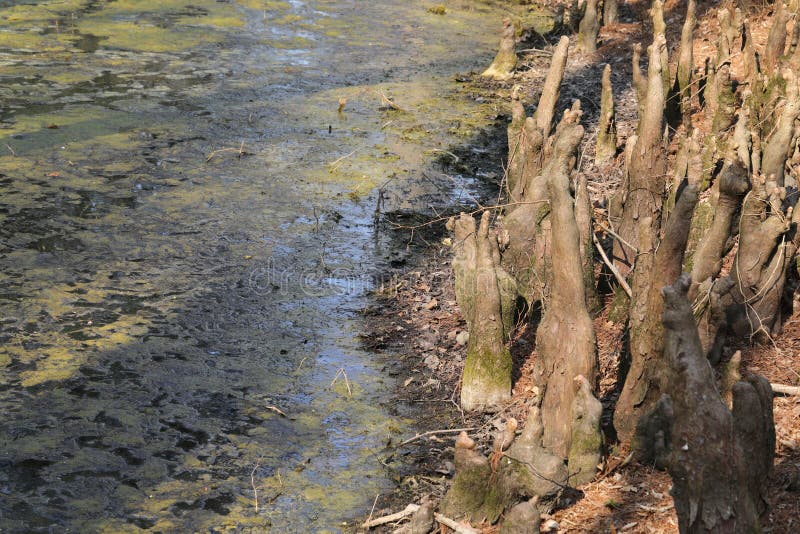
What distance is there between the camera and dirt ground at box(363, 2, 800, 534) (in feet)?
12.6

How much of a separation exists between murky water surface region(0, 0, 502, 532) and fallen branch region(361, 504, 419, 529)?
0.20 m

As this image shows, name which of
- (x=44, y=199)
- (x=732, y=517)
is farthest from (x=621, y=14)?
(x=732, y=517)

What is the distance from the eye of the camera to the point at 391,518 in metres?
4.32

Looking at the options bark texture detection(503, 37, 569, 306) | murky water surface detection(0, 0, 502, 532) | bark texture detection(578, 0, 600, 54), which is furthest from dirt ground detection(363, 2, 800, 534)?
bark texture detection(578, 0, 600, 54)

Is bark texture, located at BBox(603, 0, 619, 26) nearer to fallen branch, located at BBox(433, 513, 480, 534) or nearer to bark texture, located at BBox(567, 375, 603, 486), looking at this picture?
bark texture, located at BBox(567, 375, 603, 486)

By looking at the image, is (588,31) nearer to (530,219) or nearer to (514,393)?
(530,219)

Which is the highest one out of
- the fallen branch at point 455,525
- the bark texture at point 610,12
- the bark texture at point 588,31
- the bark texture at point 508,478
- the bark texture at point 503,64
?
the bark texture at point 610,12

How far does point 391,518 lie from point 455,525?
0.40 metres

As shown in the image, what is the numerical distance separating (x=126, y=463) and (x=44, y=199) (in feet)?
13.0

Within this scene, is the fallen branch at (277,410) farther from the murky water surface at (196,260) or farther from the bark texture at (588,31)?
the bark texture at (588,31)

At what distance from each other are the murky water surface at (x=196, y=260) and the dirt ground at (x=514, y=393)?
0.22 metres

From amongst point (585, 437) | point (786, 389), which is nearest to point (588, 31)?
point (786, 389)

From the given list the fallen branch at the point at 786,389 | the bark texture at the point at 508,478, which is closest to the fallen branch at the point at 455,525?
the bark texture at the point at 508,478

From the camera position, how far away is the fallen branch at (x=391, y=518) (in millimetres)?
4305
